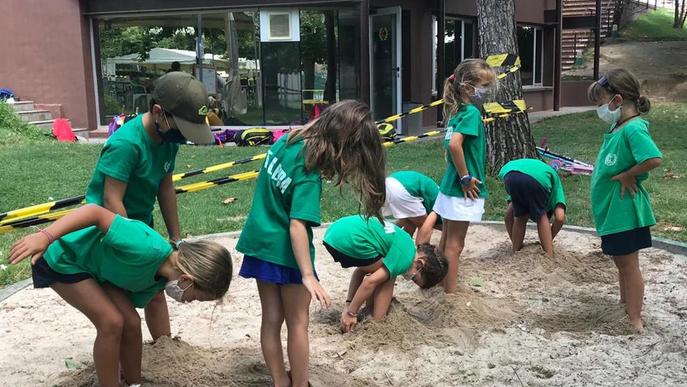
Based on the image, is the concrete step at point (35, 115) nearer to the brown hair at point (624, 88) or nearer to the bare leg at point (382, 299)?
the bare leg at point (382, 299)

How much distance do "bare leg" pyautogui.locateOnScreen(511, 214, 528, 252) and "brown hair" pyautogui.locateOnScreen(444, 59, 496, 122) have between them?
1.49 meters

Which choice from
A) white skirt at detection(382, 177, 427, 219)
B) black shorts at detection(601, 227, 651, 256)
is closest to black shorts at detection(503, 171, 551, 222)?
white skirt at detection(382, 177, 427, 219)

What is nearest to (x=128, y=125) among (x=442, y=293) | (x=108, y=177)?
(x=108, y=177)

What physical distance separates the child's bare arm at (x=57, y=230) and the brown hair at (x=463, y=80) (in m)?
2.55

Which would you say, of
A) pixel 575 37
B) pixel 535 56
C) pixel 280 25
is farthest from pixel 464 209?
pixel 575 37

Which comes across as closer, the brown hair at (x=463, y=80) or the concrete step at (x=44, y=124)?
the brown hair at (x=463, y=80)

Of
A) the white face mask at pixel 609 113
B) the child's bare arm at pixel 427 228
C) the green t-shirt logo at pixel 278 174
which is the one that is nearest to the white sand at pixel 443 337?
the child's bare arm at pixel 427 228

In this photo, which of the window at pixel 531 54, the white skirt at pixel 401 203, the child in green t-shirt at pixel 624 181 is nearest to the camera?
the child in green t-shirt at pixel 624 181

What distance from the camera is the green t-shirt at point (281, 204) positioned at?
2.92 m

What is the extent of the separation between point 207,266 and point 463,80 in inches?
93.7

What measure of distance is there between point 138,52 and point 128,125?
14.1 m

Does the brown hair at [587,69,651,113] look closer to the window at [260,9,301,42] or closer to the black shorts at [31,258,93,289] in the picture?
the black shorts at [31,258,93,289]

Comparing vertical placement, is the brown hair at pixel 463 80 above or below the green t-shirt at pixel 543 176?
above

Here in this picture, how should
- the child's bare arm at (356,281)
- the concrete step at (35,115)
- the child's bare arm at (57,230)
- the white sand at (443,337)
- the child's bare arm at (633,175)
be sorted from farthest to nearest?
1. the concrete step at (35,115)
2. the child's bare arm at (356,281)
3. the child's bare arm at (633,175)
4. the white sand at (443,337)
5. the child's bare arm at (57,230)
